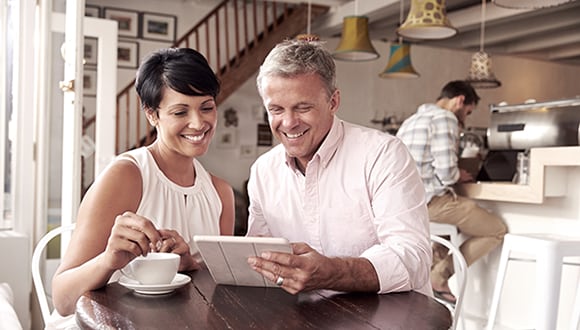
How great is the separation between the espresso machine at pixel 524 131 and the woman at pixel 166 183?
7.45 feet

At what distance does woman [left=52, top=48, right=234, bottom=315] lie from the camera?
1688 millimetres

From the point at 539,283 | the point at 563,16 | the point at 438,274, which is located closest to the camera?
the point at 539,283

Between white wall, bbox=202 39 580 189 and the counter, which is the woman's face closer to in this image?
the counter

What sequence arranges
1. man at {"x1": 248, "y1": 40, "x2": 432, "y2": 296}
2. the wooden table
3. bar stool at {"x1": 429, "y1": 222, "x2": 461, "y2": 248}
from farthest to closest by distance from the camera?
bar stool at {"x1": 429, "y1": 222, "x2": 461, "y2": 248}, man at {"x1": 248, "y1": 40, "x2": 432, "y2": 296}, the wooden table

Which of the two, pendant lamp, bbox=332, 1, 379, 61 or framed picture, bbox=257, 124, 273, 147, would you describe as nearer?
pendant lamp, bbox=332, 1, 379, 61

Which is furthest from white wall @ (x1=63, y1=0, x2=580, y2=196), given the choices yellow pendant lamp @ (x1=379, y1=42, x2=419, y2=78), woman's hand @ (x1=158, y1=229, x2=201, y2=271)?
woman's hand @ (x1=158, y1=229, x2=201, y2=271)

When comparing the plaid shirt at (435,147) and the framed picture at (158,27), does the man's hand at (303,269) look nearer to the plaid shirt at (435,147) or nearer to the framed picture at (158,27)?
the plaid shirt at (435,147)

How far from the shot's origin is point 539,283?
274 centimetres

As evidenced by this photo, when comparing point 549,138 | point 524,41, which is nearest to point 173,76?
point 549,138

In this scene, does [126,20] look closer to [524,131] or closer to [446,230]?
[446,230]

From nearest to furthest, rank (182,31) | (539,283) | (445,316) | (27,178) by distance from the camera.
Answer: (445,316) → (539,283) → (27,178) → (182,31)

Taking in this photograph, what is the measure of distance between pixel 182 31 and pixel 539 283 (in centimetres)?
711

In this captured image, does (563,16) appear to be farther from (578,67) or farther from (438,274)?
(438,274)

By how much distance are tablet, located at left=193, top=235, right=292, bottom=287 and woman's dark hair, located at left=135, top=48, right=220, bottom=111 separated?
2.10 ft
